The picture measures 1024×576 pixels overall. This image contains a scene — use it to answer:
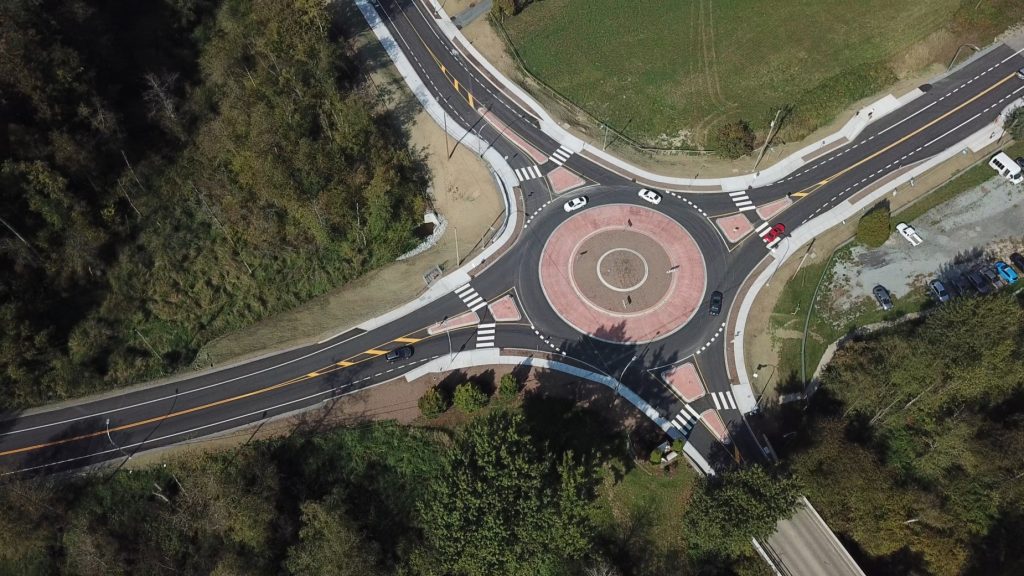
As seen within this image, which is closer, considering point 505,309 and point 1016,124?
point 505,309

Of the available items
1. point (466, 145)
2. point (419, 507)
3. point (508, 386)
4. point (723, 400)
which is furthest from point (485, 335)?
point (466, 145)

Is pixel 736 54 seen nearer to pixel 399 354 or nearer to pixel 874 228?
pixel 874 228

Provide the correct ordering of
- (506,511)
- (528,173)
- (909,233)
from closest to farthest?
(506,511)
(909,233)
(528,173)

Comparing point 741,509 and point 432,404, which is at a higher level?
point 432,404

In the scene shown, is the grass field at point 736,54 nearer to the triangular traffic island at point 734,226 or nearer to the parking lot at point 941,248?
the triangular traffic island at point 734,226

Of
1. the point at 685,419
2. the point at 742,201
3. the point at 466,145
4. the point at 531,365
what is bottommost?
the point at 685,419

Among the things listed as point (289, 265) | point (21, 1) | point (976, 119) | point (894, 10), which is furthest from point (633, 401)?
point (21, 1)

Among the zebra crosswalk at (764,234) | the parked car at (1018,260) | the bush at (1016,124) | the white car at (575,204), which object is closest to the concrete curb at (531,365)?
the white car at (575,204)
